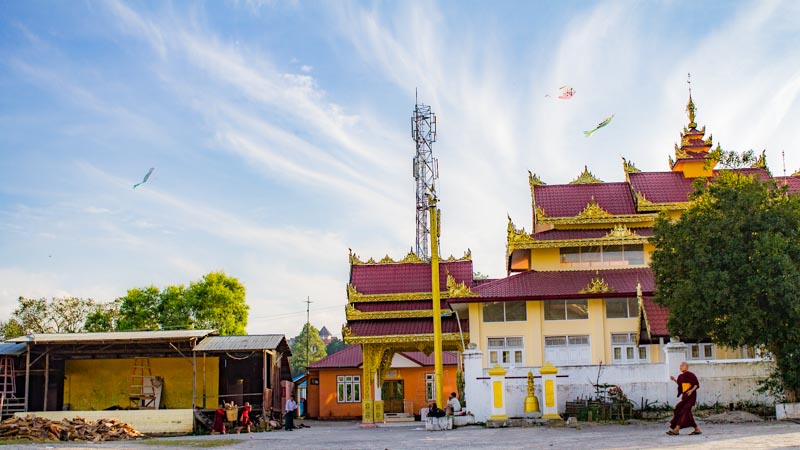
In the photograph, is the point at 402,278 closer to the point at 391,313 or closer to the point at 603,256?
the point at 391,313

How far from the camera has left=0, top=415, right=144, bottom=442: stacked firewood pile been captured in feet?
75.1

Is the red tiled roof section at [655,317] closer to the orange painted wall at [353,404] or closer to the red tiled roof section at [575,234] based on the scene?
the red tiled roof section at [575,234]

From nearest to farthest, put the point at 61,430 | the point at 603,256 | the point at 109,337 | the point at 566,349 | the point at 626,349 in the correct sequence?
the point at 61,430 → the point at 626,349 → the point at 566,349 → the point at 109,337 → the point at 603,256

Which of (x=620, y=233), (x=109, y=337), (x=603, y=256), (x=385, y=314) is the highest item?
(x=620, y=233)

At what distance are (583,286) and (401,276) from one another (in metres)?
7.61

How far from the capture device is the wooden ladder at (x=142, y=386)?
104ft

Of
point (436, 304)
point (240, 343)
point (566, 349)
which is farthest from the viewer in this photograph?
point (240, 343)

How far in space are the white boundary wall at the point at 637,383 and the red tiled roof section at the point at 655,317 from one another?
8.70 feet

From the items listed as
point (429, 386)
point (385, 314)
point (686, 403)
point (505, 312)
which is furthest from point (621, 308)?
point (429, 386)

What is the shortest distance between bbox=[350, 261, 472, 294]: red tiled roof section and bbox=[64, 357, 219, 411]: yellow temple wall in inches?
253

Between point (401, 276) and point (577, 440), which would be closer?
point (577, 440)

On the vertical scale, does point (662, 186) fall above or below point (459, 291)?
above

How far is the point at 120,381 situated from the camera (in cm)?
3266

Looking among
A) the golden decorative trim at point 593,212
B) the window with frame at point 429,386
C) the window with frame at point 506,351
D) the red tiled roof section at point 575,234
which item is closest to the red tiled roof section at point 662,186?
the red tiled roof section at point 575,234
